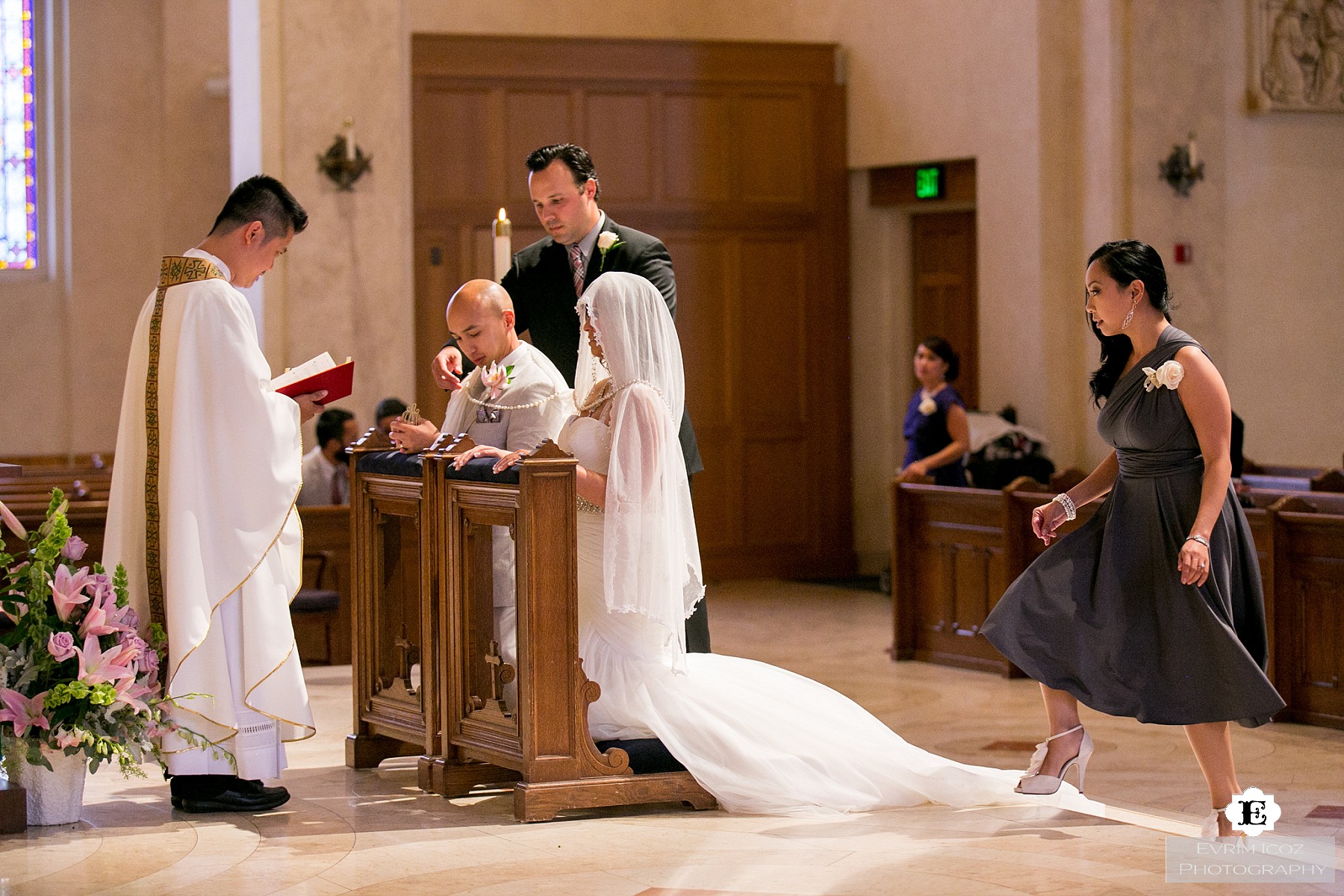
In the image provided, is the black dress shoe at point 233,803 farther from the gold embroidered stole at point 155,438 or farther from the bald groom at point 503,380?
the bald groom at point 503,380

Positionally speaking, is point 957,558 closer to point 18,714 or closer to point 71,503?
point 71,503

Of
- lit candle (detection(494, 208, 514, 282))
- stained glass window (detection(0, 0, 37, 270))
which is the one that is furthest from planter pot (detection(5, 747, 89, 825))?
stained glass window (detection(0, 0, 37, 270))

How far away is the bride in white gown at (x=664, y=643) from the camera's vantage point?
4.73 m

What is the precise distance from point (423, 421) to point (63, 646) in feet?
4.49

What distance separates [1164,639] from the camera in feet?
14.3

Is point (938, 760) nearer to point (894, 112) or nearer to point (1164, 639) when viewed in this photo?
point (1164, 639)

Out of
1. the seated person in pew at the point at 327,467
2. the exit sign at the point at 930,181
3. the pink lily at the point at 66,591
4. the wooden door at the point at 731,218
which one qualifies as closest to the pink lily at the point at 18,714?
the pink lily at the point at 66,591

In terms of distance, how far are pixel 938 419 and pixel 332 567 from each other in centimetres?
326

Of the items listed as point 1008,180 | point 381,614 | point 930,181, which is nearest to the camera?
point 381,614

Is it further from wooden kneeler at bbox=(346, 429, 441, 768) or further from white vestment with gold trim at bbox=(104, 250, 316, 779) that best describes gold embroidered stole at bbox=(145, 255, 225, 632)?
wooden kneeler at bbox=(346, 429, 441, 768)

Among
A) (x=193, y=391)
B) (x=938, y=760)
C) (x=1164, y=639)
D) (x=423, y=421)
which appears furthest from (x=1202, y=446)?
(x=193, y=391)

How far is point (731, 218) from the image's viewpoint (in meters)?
11.4
